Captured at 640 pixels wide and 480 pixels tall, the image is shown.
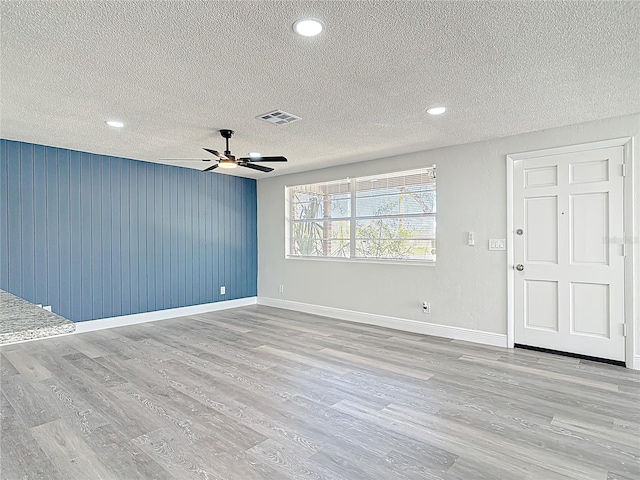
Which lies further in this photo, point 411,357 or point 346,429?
point 411,357

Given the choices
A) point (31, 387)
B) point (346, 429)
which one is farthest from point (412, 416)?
point (31, 387)

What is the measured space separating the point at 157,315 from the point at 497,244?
16.4 feet

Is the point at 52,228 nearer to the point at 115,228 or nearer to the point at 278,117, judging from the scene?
the point at 115,228

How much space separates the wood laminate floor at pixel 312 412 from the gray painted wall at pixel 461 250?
1.90 feet

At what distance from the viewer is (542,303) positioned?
13.3 ft

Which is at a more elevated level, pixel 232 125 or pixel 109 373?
pixel 232 125

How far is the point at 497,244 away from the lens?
4.32m

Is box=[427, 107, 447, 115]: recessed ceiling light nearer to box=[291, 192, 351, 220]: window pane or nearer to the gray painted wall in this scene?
the gray painted wall

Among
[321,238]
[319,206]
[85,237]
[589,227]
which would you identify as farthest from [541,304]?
[85,237]

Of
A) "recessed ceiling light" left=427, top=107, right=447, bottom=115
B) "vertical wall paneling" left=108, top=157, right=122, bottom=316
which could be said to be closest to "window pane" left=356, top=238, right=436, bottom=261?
"recessed ceiling light" left=427, top=107, right=447, bottom=115

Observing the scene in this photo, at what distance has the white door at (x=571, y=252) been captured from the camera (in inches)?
142

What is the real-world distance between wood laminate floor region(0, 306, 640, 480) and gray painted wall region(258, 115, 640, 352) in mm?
580

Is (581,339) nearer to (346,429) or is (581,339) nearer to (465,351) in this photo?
(465,351)

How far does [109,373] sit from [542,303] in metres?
4.52
